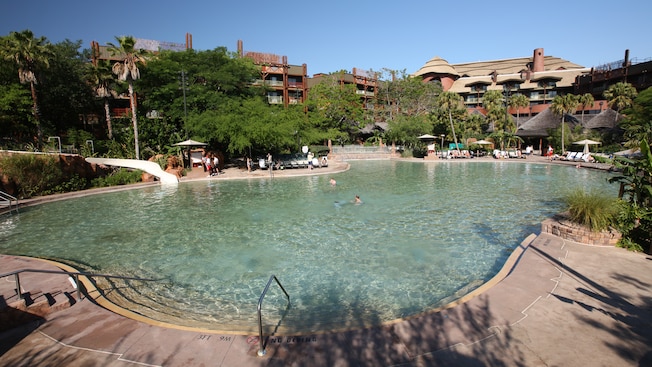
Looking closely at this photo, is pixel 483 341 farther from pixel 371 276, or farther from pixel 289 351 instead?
pixel 371 276

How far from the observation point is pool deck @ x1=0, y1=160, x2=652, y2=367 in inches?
168

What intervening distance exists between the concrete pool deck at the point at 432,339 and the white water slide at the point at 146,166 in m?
18.6

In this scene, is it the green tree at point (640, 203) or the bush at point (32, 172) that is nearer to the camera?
the green tree at point (640, 203)

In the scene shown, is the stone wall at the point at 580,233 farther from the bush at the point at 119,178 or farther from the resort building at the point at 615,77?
the resort building at the point at 615,77

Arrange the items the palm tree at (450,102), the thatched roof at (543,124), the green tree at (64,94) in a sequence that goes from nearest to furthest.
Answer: the green tree at (64,94), the thatched roof at (543,124), the palm tree at (450,102)

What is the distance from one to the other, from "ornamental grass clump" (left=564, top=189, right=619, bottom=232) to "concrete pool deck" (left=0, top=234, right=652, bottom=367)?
2.91 m

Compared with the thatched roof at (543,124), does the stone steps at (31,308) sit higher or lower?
lower

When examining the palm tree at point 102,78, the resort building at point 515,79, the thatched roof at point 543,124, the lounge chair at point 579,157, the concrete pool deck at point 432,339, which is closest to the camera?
the concrete pool deck at point 432,339

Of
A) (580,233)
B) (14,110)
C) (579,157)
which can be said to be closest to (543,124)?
(579,157)

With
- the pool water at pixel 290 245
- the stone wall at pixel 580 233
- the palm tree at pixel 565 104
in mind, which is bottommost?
the pool water at pixel 290 245

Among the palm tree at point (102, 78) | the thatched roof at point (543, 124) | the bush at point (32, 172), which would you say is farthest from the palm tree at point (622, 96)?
the palm tree at point (102, 78)

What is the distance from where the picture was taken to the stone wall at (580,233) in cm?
831

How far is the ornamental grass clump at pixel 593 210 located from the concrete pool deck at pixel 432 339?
2912mm

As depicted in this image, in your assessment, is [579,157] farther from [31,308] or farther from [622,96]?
[31,308]
